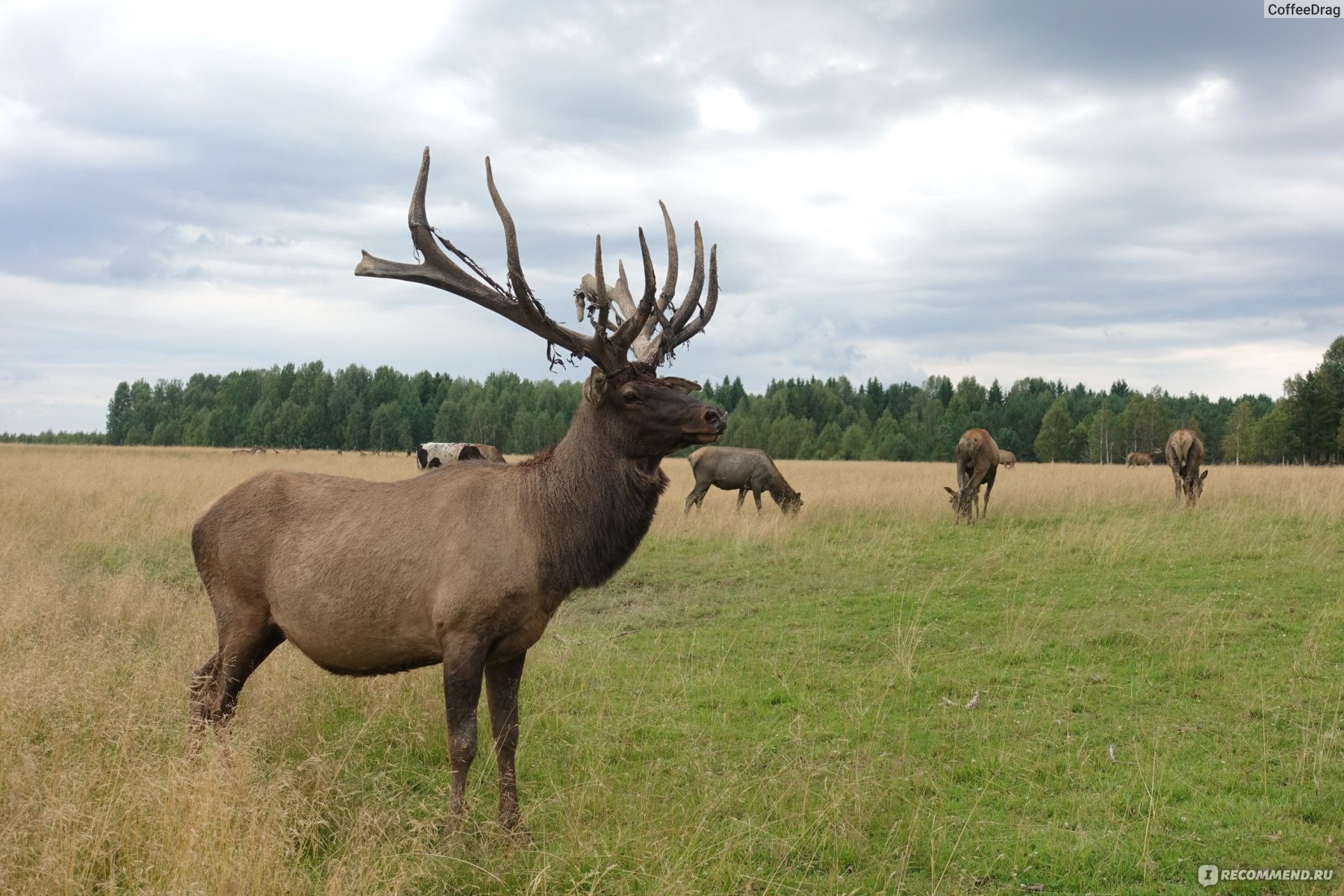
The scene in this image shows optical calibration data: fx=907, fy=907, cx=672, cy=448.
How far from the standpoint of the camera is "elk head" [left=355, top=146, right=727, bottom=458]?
503cm

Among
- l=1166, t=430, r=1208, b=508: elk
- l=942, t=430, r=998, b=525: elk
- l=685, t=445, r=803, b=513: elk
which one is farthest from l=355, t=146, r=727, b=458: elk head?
l=1166, t=430, r=1208, b=508: elk

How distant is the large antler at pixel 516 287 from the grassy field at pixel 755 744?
2.61 m

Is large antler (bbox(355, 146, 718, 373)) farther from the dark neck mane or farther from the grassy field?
the grassy field

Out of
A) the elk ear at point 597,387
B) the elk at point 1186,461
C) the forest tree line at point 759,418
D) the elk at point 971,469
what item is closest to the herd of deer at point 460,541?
→ the elk ear at point 597,387

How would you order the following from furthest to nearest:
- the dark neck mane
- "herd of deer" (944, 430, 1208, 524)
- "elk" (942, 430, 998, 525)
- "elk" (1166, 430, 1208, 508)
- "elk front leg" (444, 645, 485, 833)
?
"elk" (1166, 430, 1208, 508) < "herd of deer" (944, 430, 1208, 524) < "elk" (942, 430, 998, 525) < the dark neck mane < "elk front leg" (444, 645, 485, 833)

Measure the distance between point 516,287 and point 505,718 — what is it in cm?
246

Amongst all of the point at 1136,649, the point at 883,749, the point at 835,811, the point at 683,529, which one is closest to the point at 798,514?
the point at 683,529

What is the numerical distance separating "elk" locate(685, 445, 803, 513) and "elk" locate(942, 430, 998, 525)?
12.1ft

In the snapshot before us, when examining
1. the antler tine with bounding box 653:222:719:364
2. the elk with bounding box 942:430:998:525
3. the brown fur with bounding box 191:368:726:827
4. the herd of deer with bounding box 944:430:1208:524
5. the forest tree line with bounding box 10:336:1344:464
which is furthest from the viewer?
the forest tree line with bounding box 10:336:1344:464

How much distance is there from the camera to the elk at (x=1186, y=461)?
1973 cm

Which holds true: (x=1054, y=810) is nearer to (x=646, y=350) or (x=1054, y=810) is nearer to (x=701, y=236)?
(x=646, y=350)

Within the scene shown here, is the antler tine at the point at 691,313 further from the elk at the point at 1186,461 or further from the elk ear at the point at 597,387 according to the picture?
the elk at the point at 1186,461

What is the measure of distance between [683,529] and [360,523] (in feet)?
40.7

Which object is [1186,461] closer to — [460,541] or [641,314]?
[641,314]
